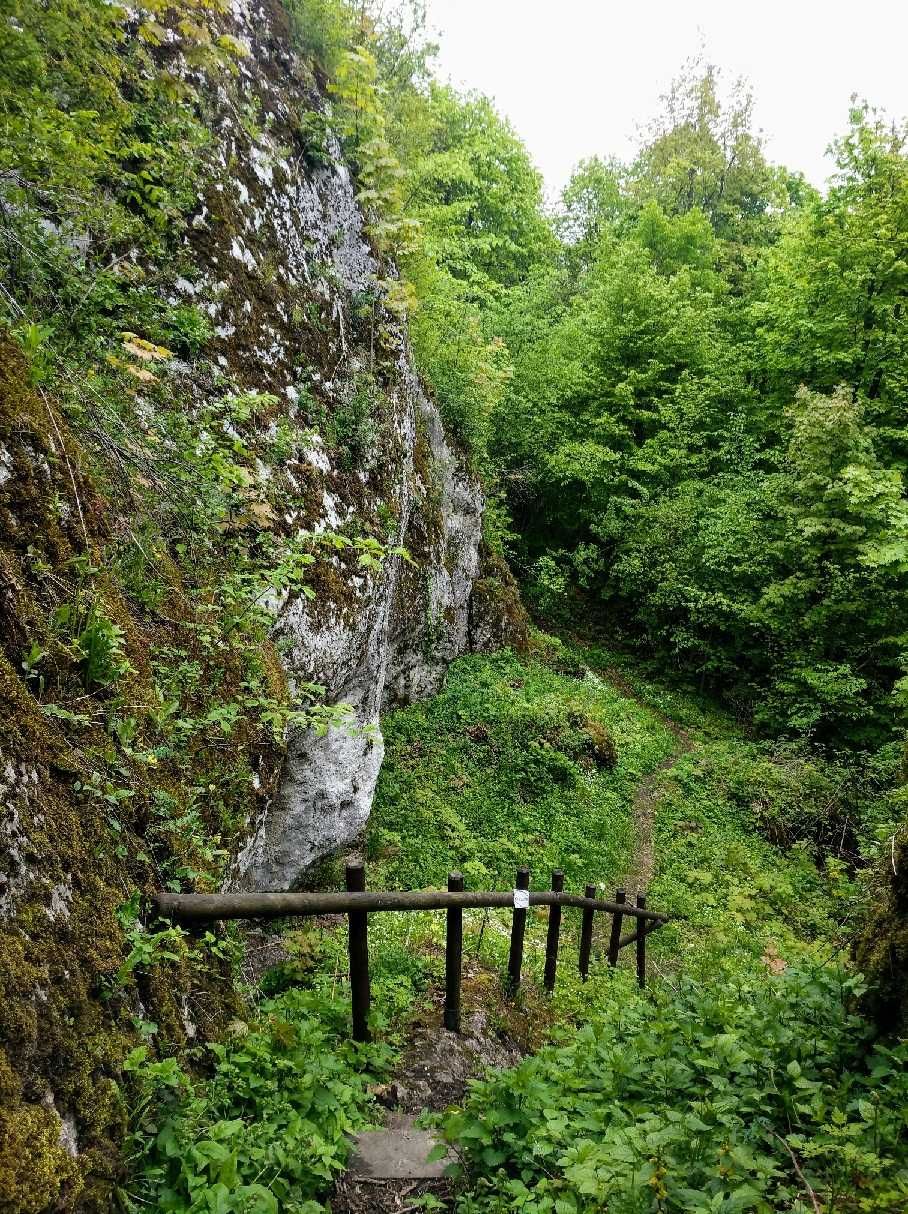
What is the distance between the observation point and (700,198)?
2758cm

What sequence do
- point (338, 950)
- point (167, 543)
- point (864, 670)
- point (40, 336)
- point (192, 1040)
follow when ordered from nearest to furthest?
point (192, 1040) → point (40, 336) → point (167, 543) → point (338, 950) → point (864, 670)

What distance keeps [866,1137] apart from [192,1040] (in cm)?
273

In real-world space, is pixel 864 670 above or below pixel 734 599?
below

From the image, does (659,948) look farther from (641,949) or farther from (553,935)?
(553,935)

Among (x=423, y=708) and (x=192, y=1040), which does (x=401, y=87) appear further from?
(x=192, y=1040)

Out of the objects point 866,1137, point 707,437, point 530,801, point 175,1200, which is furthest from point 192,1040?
point 707,437

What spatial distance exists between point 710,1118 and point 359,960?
6.44 ft

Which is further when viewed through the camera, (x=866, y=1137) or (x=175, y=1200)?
(x=866, y=1137)

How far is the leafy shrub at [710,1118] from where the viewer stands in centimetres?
250

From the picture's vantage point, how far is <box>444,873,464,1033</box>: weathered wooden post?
461 cm

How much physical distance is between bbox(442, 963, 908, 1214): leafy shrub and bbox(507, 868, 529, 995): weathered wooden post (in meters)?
1.12

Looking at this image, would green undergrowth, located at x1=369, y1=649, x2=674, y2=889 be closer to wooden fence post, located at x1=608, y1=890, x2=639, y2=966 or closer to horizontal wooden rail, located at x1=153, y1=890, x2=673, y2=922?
wooden fence post, located at x1=608, y1=890, x2=639, y2=966

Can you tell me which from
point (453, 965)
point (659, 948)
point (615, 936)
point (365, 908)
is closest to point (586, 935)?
point (615, 936)

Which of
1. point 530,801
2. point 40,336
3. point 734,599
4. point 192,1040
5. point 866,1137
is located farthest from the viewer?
point 734,599
